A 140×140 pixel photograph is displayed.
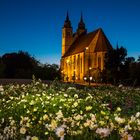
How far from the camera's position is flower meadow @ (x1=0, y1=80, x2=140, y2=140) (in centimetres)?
530

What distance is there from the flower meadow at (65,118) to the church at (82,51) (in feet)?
231

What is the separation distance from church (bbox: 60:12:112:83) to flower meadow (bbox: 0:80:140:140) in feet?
231

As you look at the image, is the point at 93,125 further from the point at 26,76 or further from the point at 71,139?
the point at 26,76

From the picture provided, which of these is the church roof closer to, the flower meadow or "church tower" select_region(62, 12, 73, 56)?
"church tower" select_region(62, 12, 73, 56)

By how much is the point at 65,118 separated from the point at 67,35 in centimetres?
12494

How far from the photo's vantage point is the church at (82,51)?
100312mm

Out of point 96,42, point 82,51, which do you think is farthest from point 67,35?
point 96,42

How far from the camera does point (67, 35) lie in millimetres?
131250

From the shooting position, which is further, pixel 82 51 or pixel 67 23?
pixel 67 23

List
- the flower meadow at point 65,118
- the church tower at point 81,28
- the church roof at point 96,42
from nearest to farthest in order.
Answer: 1. the flower meadow at point 65,118
2. the church roof at point 96,42
3. the church tower at point 81,28

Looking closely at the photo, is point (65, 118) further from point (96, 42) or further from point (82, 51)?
point (82, 51)

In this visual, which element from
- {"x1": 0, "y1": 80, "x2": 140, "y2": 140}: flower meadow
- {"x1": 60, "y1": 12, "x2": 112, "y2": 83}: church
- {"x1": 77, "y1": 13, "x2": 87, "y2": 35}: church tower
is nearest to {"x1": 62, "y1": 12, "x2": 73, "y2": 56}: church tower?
{"x1": 60, "y1": 12, "x2": 112, "y2": 83}: church

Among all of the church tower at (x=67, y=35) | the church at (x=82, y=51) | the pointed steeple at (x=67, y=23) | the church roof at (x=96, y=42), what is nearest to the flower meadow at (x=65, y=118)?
the church at (x=82, y=51)

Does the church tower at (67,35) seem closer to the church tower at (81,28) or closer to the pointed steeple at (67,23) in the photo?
the pointed steeple at (67,23)
